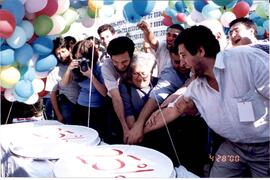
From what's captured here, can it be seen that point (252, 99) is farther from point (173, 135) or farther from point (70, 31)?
point (70, 31)

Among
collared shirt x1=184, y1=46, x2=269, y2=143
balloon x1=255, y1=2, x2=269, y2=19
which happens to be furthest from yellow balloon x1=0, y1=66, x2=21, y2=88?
balloon x1=255, y1=2, x2=269, y2=19

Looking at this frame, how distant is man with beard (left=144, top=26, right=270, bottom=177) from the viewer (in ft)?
4.05

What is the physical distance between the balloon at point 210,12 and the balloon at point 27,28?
142cm

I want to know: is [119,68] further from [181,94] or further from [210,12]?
[210,12]

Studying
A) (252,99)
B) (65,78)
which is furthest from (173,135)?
(65,78)

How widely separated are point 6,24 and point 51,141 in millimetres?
678

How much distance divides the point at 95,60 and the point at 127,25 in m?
0.41

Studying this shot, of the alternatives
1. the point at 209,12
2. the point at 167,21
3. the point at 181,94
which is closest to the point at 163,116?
the point at 181,94

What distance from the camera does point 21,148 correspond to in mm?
1347

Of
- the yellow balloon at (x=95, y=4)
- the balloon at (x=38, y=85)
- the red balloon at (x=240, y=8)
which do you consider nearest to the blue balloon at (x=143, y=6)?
the yellow balloon at (x=95, y=4)

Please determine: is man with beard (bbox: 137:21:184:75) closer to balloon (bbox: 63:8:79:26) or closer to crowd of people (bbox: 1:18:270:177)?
crowd of people (bbox: 1:18:270:177)

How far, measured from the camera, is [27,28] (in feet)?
5.85

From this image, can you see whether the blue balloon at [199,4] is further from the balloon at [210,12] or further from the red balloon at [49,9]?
the red balloon at [49,9]

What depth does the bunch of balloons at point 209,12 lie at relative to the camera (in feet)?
8.43
